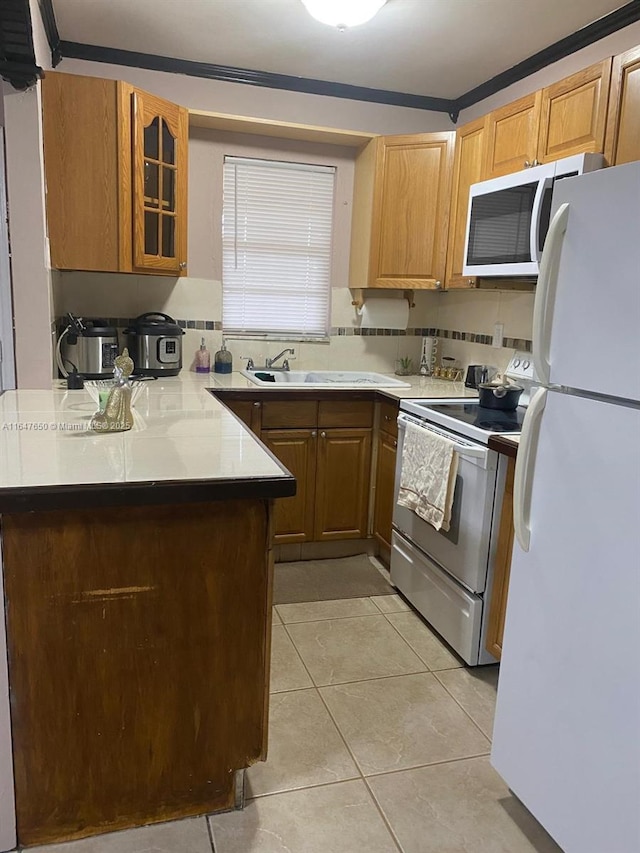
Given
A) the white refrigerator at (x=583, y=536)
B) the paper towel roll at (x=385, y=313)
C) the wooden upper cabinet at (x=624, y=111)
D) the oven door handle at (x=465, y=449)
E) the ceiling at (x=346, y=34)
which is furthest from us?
the paper towel roll at (x=385, y=313)

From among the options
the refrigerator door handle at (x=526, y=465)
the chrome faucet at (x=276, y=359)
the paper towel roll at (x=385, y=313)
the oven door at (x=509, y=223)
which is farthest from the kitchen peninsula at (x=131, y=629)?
the paper towel roll at (x=385, y=313)

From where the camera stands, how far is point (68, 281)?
Answer: 10.9 feet

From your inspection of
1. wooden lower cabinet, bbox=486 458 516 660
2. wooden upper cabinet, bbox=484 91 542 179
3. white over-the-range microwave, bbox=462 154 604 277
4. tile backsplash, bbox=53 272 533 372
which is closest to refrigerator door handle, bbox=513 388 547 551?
wooden lower cabinet, bbox=486 458 516 660

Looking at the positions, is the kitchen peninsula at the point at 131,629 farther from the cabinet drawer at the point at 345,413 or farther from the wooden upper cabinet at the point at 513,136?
the wooden upper cabinet at the point at 513,136

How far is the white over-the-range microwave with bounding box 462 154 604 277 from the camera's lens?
241 cm

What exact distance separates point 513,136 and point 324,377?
1.62 meters

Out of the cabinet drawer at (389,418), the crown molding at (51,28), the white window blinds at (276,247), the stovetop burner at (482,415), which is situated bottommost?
the cabinet drawer at (389,418)

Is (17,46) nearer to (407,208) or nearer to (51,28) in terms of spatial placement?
(51,28)

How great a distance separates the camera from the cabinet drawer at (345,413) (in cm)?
324

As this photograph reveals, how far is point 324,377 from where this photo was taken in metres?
3.76

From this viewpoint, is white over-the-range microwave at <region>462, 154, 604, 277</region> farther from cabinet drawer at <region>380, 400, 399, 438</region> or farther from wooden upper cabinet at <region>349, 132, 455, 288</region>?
cabinet drawer at <region>380, 400, 399, 438</region>

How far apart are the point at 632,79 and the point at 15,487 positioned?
2338 mm

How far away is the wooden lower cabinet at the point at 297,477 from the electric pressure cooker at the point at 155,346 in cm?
64

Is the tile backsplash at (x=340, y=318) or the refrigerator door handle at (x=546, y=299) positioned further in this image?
the tile backsplash at (x=340, y=318)
